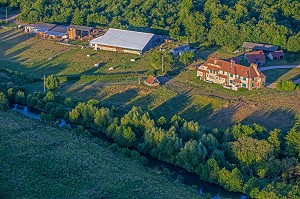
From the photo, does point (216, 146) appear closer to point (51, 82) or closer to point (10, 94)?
point (51, 82)

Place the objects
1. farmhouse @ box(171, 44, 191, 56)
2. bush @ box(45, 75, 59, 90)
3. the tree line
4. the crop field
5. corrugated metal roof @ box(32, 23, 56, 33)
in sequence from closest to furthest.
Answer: the tree line → bush @ box(45, 75, 59, 90) → the crop field → farmhouse @ box(171, 44, 191, 56) → corrugated metal roof @ box(32, 23, 56, 33)

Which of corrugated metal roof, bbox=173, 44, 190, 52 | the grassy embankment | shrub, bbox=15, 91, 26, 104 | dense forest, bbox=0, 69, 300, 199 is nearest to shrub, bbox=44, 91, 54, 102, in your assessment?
dense forest, bbox=0, 69, 300, 199

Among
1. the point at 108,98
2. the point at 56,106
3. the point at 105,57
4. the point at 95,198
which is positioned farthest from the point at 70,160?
the point at 105,57

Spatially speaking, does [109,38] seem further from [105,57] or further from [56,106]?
[56,106]

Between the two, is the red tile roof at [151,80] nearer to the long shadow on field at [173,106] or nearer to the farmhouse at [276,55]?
the long shadow on field at [173,106]

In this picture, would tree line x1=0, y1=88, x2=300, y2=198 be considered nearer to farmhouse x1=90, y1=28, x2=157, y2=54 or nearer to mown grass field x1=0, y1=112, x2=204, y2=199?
mown grass field x1=0, y1=112, x2=204, y2=199

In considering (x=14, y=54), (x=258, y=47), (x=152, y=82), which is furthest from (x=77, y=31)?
(x=258, y=47)
